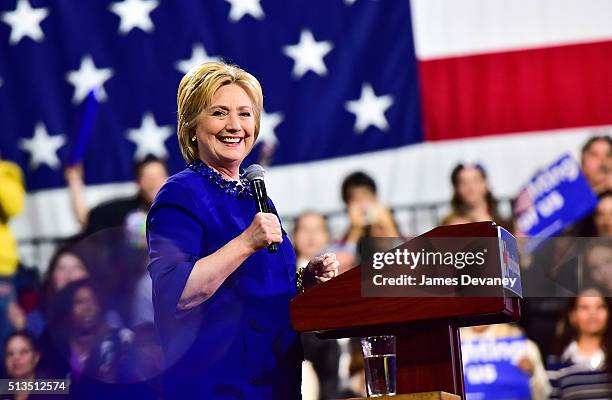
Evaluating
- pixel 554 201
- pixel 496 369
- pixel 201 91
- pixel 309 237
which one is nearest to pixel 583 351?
pixel 496 369

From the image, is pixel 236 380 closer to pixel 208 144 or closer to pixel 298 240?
pixel 208 144

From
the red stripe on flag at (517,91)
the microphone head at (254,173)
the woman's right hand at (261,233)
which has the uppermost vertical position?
the red stripe on flag at (517,91)

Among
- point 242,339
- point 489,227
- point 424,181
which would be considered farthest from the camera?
point 424,181

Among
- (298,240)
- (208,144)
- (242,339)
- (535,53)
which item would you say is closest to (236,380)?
(242,339)

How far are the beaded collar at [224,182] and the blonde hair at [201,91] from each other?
0.18 feet

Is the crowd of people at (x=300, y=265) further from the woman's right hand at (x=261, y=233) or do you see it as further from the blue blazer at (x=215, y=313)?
the woman's right hand at (x=261, y=233)

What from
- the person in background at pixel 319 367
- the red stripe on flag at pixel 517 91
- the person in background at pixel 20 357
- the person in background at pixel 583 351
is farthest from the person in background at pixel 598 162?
the person in background at pixel 20 357

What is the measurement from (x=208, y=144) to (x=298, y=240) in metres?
3.16

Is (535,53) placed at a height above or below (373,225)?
above

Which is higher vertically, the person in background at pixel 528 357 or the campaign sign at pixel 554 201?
the campaign sign at pixel 554 201

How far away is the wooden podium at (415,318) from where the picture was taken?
1.88m

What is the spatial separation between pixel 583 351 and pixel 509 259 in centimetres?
271

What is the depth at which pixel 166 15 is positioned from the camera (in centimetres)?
627

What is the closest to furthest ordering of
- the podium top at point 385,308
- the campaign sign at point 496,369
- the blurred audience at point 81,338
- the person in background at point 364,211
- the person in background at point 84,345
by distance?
the podium top at point 385,308
the person in background at point 84,345
the blurred audience at point 81,338
the campaign sign at point 496,369
the person in background at point 364,211
